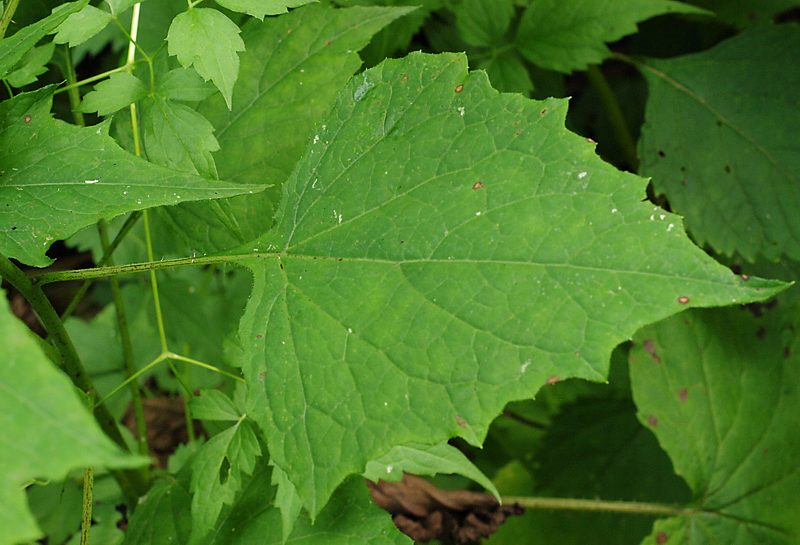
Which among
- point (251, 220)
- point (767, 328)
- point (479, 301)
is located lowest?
point (767, 328)

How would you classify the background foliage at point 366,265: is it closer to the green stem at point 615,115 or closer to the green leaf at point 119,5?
the green leaf at point 119,5

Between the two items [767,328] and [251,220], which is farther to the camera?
[767,328]

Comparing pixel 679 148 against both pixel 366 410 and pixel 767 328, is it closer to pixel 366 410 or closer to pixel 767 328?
pixel 767 328

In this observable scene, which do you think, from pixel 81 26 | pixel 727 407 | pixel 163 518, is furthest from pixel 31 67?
pixel 727 407

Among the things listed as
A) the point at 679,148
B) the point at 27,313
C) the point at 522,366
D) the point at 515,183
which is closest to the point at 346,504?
the point at 522,366

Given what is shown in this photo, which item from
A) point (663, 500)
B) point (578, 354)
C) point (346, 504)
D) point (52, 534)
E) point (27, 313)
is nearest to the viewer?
point (578, 354)

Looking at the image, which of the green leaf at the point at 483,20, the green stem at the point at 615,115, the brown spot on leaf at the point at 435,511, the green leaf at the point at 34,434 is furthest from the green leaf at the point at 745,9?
the green leaf at the point at 34,434

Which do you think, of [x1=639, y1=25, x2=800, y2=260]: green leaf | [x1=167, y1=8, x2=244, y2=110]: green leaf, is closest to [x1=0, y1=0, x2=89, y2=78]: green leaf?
[x1=167, y1=8, x2=244, y2=110]: green leaf
